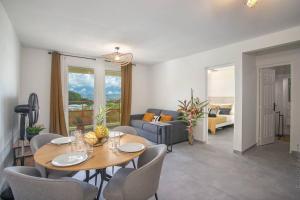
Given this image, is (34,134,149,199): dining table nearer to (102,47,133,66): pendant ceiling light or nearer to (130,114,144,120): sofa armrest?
(102,47,133,66): pendant ceiling light

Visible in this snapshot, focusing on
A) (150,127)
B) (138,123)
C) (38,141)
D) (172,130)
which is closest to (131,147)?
(38,141)

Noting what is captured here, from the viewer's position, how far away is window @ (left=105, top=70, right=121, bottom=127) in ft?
17.5

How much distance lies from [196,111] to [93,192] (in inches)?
129

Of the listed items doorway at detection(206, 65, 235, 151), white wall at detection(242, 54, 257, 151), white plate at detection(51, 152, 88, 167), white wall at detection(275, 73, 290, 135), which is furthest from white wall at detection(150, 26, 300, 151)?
white plate at detection(51, 152, 88, 167)

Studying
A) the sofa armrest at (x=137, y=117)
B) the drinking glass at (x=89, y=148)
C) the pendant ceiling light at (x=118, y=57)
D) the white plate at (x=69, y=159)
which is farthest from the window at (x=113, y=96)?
the white plate at (x=69, y=159)

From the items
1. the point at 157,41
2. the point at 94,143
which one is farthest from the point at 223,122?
the point at 94,143

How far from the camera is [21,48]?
13.0 ft

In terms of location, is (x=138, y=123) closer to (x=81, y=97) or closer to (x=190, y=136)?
(x=190, y=136)

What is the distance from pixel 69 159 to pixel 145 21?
88.9 inches

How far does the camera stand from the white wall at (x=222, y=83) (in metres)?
6.90

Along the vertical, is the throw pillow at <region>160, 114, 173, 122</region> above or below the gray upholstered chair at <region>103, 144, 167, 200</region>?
above

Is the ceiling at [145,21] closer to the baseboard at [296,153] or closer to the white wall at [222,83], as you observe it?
the baseboard at [296,153]

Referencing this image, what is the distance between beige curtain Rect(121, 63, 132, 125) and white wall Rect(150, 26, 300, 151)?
1.07 m

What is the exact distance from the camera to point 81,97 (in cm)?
491
